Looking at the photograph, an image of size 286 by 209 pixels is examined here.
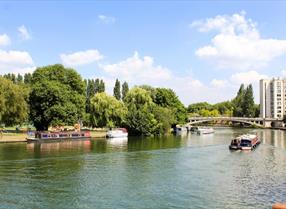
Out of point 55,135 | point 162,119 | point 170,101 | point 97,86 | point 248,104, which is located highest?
point 97,86

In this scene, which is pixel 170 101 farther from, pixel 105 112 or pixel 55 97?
pixel 55 97

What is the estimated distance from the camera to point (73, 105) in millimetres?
84188

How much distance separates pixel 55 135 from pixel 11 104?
983 cm

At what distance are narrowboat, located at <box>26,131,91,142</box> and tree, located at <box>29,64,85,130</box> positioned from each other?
9.93 ft

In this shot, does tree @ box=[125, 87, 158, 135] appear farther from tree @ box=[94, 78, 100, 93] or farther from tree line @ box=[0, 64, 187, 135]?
tree @ box=[94, 78, 100, 93]

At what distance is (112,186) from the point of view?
1329 inches

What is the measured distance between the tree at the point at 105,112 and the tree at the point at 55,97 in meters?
6.38

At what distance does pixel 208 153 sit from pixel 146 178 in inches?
926

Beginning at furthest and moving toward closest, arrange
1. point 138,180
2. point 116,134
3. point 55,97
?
point 116,134 < point 55,97 < point 138,180

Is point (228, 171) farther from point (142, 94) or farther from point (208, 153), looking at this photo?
point (142, 94)

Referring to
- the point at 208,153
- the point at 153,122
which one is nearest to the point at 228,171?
the point at 208,153

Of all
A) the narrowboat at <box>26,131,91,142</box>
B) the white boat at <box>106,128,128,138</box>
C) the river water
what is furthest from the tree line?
the river water

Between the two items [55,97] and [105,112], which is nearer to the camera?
[55,97]

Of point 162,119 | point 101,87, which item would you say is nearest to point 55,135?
point 162,119
